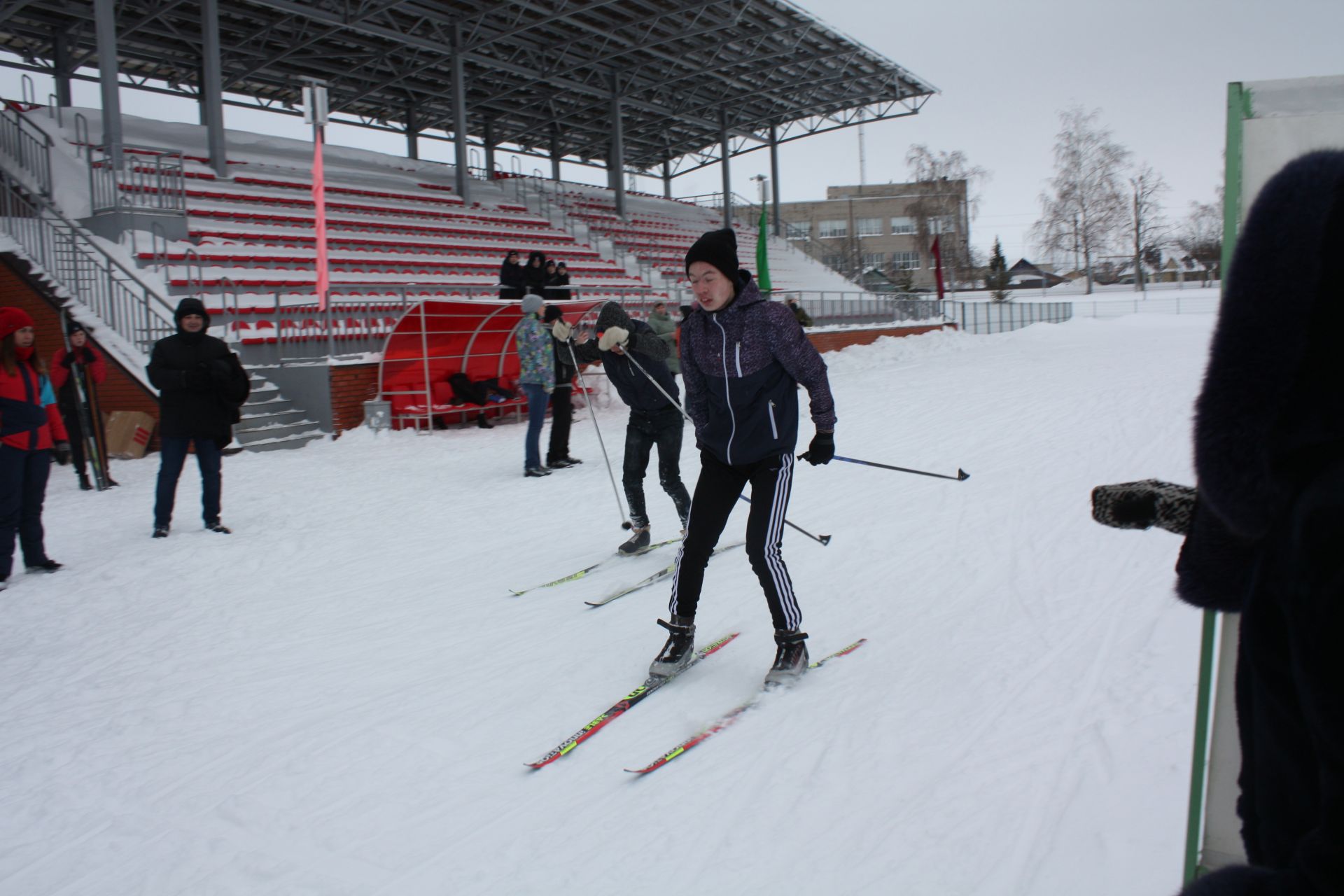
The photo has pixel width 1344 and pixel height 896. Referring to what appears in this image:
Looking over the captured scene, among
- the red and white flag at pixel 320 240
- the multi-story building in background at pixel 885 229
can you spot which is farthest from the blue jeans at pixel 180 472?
the multi-story building in background at pixel 885 229

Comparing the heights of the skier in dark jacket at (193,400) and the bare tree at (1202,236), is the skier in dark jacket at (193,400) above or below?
below

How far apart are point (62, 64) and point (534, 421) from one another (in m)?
19.3

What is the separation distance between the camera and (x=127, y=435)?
10.6m

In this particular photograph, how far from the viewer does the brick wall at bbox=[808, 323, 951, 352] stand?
20266 mm

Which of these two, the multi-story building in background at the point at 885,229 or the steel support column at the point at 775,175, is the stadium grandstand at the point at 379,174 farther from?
the multi-story building in background at the point at 885,229

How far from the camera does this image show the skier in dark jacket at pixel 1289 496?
0.89m

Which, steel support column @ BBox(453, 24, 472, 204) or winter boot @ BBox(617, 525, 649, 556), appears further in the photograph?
steel support column @ BBox(453, 24, 472, 204)

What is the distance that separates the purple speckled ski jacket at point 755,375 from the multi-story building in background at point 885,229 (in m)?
42.7

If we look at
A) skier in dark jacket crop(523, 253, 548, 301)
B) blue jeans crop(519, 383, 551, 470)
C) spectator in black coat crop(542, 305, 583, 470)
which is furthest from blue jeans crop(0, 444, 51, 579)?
skier in dark jacket crop(523, 253, 548, 301)

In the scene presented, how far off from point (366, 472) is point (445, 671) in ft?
18.8

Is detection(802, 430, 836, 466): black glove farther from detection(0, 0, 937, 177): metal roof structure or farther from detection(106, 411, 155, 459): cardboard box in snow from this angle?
detection(0, 0, 937, 177): metal roof structure

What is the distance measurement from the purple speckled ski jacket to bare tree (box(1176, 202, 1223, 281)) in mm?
55092

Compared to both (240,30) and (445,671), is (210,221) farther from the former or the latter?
(445,671)

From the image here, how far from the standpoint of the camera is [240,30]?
75.4ft
